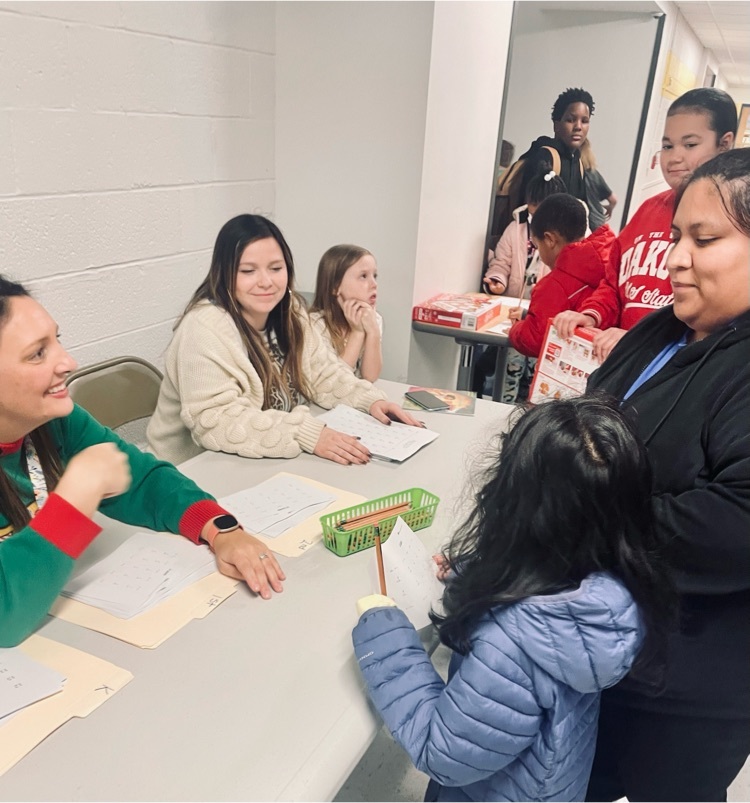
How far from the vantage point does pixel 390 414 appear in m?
1.83

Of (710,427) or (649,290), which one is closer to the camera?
(710,427)

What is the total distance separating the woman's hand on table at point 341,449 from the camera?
1562 mm

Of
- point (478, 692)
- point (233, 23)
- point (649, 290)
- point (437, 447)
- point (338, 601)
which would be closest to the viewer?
point (478, 692)

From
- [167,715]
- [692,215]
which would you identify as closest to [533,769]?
[167,715]

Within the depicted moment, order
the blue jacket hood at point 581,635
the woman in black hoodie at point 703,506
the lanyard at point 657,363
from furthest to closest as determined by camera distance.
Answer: the lanyard at point 657,363 < the woman in black hoodie at point 703,506 < the blue jacket hood at point 581,635

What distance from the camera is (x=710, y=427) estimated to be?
34.7 inches

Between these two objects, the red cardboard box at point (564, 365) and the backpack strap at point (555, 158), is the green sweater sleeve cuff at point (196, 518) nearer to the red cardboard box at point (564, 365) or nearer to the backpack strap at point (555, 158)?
the red cardboard box at point (564, 365)

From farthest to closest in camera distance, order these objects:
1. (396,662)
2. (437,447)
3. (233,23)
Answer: (233,23), (437,447), (396,662)

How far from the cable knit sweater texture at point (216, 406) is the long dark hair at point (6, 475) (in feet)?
1.50

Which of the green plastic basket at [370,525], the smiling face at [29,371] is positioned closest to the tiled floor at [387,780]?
the green plastic basket at [370,525]

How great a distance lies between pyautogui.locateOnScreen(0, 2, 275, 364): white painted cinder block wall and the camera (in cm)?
167

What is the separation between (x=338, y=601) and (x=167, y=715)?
32 centimetres

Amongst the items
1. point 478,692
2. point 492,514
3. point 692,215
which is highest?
point 692,215

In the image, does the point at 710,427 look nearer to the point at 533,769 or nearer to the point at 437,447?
the point at 533,769
